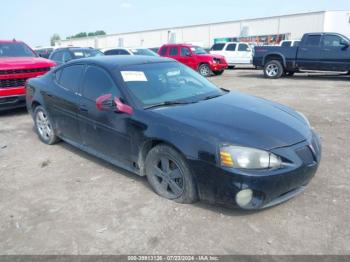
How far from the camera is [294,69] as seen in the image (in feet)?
48.8

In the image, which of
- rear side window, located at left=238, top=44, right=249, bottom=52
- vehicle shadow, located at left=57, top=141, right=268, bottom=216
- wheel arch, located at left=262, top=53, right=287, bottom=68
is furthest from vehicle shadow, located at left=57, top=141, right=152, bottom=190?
rear side window, located at left=238, top=44, right=249, bottom=52

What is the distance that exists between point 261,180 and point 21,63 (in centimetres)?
681

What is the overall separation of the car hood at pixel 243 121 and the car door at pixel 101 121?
23.3 inches

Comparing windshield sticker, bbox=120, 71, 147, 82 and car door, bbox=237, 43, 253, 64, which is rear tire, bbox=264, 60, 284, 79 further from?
windshield sticker, bbox=120, 71, 147, 82

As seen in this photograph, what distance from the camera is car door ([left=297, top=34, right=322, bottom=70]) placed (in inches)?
550

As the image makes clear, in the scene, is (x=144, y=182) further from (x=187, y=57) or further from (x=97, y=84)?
(x=187, y=57)

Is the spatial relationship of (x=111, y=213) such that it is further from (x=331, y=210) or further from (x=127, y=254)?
(x=331, y=210)

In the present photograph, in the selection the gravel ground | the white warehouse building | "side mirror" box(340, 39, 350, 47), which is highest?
the white warehouse building

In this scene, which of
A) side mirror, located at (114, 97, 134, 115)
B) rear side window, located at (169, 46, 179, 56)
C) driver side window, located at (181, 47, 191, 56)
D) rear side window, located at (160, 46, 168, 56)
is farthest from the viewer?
rear side window, located at (160, 46, 168, 56)

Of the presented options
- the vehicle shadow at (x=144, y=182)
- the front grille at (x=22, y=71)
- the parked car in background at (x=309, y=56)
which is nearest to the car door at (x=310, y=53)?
the parked car in background at (x=309, y=56)

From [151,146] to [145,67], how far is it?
1.22 m

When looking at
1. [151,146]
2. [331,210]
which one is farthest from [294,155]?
[151,146]

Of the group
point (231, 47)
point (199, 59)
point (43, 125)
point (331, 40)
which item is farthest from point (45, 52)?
point (43, 125)

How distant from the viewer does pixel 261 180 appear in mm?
2975
